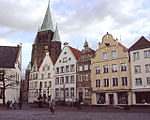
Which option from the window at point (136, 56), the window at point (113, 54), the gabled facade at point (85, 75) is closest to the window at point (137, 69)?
the window at point (136, 56)

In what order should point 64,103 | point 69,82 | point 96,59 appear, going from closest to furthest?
point 64,103
point 96,59
point 69,82

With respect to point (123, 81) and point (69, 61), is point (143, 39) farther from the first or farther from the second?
point (69, 61)

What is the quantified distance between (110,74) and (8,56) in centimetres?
2462

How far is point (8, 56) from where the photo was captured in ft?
157

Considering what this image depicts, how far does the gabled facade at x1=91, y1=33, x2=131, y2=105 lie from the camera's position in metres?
41.1

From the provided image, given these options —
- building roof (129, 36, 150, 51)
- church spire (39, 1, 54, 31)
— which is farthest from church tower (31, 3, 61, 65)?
building roof (129, 36, 150, 51)

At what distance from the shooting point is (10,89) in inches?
1759

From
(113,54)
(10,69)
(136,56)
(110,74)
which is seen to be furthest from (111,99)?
(10,69)

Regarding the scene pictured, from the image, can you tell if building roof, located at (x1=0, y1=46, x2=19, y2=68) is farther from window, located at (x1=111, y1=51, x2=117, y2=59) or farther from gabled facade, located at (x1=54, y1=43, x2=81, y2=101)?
window, located at (x1=111, y1=51, x2=117, y2=59)

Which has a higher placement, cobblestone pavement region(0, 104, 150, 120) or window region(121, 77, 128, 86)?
window region(121, 77, 128, 86)

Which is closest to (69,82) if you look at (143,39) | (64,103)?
(64,103)

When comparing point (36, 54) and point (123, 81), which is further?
point (36, 54)

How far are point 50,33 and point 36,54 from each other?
13.5m

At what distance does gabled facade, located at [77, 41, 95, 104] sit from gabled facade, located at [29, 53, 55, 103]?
34.2 feet
